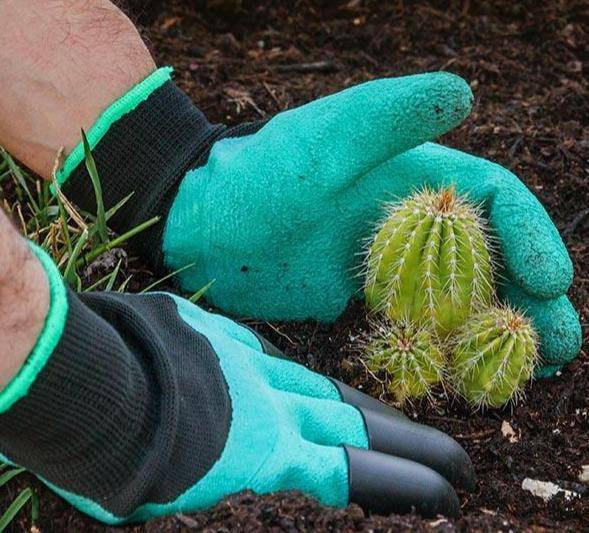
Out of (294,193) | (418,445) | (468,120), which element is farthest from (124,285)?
(468,120)

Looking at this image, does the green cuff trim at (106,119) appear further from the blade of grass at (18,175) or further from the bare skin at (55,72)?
the blade of grass at (18,175)

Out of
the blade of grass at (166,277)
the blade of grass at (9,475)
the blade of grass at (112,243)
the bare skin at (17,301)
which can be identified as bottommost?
the blade of grass at (9,475)

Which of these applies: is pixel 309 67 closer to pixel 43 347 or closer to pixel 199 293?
pixel 199 293

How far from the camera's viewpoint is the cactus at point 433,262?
181 centimetres

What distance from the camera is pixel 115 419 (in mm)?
1484

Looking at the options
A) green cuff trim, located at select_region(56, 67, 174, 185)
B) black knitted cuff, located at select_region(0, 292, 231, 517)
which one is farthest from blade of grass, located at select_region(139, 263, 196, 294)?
black knitted cuff, located at select_region(0, 292, 231, 517)

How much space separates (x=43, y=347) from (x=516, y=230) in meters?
0.95

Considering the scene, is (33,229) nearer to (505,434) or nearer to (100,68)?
(100,68)

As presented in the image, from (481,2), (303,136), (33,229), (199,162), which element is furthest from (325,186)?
(481,2)

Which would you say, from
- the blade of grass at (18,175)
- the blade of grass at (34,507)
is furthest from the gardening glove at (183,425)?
the blade of grass at (18,175)

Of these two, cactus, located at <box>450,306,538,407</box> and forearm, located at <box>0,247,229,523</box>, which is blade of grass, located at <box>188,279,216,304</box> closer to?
forearm, located at <box>0,247,229,523</box>

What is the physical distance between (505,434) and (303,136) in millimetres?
720

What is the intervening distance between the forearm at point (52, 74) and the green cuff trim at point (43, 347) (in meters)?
0.72

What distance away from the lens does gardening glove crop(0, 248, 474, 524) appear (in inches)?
57.4
